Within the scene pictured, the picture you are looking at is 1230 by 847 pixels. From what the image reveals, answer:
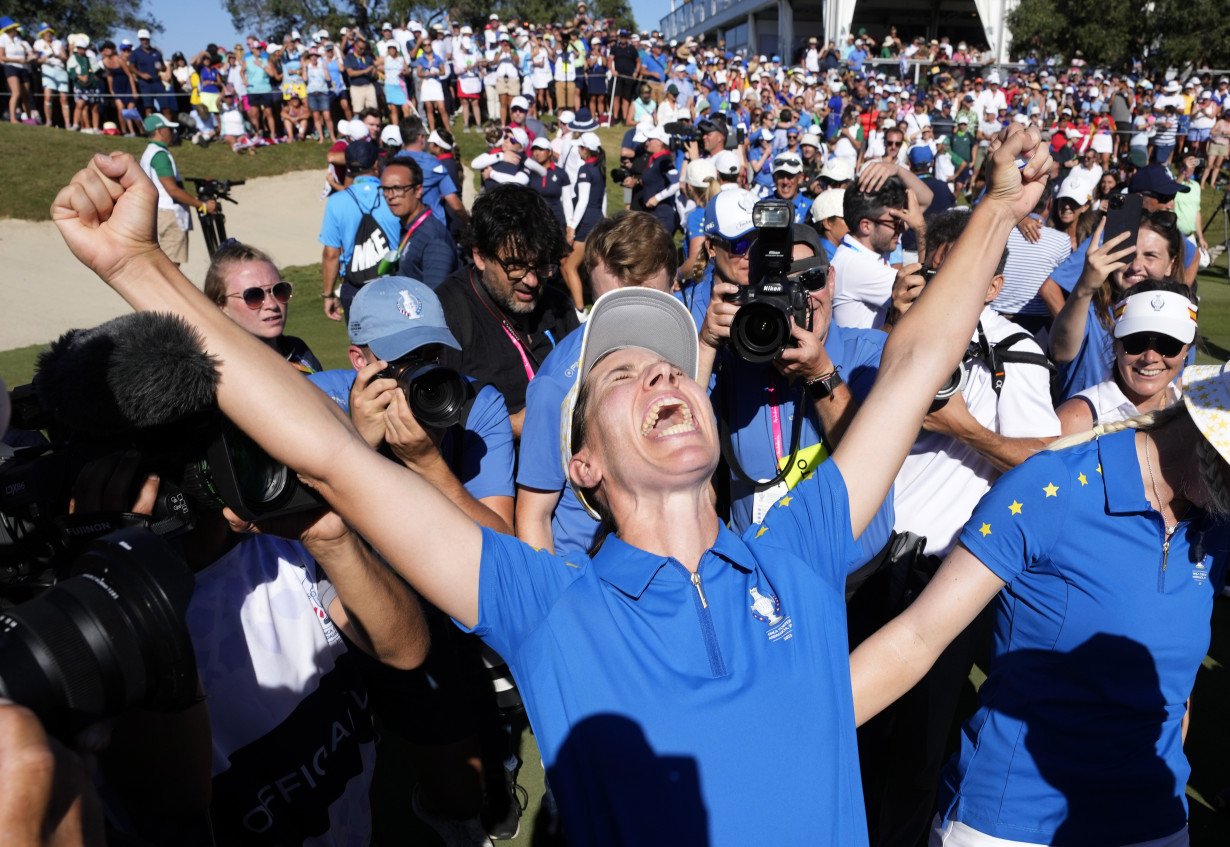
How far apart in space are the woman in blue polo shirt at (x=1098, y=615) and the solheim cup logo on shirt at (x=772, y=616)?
0.48 m

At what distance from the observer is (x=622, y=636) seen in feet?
5.50

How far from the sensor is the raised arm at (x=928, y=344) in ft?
6.70

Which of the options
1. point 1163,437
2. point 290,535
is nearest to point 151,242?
point 290,535

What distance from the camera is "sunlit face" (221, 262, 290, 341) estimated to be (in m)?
4.05

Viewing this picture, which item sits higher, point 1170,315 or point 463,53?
point 463,53

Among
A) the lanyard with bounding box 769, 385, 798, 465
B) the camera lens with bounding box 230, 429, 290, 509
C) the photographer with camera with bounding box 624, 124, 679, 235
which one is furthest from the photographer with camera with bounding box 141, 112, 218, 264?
the camera lens with bounding box 230, 429, 290, 509

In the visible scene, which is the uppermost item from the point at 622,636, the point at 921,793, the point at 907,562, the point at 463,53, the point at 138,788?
the point at 463,53

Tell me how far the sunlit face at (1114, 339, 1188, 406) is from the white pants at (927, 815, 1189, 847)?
1.73 metres

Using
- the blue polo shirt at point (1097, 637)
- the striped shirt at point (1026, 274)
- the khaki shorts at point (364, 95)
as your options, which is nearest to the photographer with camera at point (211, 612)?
the blue polo shirt at point (1097, 637)

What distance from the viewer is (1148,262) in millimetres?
4691

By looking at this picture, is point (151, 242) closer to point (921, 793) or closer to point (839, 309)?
point (921, 793)

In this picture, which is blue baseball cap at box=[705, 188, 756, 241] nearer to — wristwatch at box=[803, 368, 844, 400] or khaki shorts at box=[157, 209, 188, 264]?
wristwatch at box=[803, 368, 844, 400]

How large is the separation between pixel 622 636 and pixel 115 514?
0.99m

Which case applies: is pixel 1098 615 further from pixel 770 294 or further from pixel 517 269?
pixel 517 269
